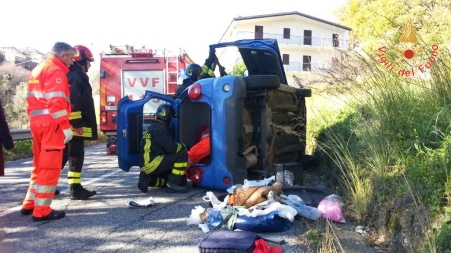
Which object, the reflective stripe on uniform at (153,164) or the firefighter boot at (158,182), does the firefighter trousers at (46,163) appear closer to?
the reflective stripe on uniform at (153,164)

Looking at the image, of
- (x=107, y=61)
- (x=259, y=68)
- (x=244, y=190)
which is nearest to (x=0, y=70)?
(x=107, y=61)

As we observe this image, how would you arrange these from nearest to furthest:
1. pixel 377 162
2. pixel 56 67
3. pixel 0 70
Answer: pixel 377 162 < pixel 56 67 < pixel 0 70

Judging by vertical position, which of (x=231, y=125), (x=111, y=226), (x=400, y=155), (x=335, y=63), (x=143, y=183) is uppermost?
(x=335, y=63)

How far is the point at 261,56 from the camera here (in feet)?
24.4

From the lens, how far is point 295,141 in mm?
7230

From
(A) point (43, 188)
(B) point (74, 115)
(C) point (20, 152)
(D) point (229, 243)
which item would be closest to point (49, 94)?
(B) point (74, 115)

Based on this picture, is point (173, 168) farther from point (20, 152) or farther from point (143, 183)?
point (20, 152)

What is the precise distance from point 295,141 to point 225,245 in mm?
4368

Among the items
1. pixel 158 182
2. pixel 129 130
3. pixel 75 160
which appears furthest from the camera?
pixel 129 130

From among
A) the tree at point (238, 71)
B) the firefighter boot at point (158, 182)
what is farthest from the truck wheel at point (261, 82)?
the tree at point (238, 71)

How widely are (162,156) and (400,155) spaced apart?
2989mm

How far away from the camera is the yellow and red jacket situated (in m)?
4.41

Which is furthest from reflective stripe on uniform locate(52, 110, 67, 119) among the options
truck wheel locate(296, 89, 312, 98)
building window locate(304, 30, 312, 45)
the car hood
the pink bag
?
building window locate(304, 30, 312, 45)

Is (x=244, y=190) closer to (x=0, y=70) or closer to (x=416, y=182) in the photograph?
(x=416, y=182)
